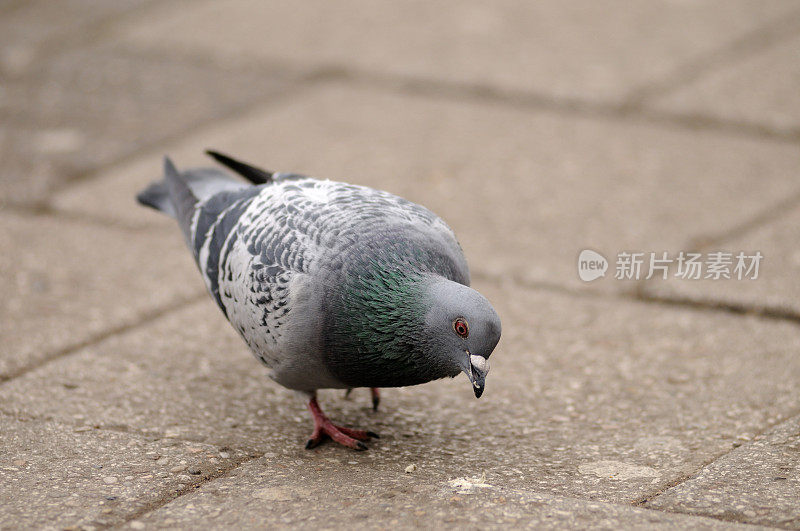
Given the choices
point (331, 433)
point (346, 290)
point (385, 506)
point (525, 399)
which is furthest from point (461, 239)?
point (385, 506)

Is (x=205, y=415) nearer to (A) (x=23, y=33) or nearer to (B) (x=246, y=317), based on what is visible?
(B) (x=246, y=317)

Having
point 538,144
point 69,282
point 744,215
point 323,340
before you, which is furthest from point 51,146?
point 744,215

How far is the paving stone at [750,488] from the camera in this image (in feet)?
10.2

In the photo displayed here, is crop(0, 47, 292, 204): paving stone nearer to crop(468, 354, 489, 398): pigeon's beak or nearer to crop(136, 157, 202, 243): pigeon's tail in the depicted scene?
crop(136, 157, 202, 243): pigeon's tail

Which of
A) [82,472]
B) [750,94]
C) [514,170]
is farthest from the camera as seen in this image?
[750,94]

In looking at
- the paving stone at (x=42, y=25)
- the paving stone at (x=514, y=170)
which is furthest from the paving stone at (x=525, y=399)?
the paving stone at (x=42, y=25)

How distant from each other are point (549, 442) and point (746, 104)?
353 centimetres

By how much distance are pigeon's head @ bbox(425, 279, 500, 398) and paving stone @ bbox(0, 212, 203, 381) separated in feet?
6.25

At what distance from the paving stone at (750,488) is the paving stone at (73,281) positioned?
99.9 inches

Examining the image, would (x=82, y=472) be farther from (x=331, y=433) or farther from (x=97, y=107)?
(x=97, y=107)

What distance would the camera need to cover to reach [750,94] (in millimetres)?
6539

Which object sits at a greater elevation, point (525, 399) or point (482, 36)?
point (482, 36)

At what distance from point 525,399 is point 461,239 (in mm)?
1399

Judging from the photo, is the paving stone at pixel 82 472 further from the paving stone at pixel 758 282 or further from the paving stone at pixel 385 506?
the paving stone at pixel 758 282
